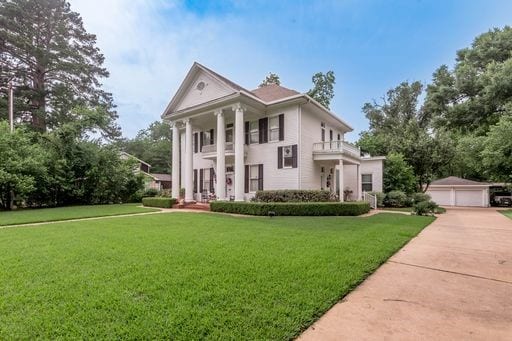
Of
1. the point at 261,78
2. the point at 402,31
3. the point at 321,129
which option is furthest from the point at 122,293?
the point at 261,78

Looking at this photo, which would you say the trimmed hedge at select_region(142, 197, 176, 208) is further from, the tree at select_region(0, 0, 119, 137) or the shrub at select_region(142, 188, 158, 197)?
the tree at select_region(0, 0, 119, 137)

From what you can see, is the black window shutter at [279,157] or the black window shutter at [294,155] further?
the black window shutter at [279,157]

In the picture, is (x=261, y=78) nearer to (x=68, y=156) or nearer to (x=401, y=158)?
(x=401, y=158)

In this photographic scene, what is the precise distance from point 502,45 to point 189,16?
2320cm

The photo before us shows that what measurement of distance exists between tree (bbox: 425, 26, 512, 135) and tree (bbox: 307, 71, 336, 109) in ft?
29.1

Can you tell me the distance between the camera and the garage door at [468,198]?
24253mm

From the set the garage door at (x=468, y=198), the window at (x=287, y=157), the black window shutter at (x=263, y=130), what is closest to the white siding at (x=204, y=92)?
the black window shutter at (x=263, y=130)

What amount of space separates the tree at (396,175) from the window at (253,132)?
414 inches

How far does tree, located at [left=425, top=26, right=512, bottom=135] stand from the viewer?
1877 centimetres

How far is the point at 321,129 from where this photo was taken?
1670cm

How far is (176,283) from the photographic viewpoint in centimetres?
335

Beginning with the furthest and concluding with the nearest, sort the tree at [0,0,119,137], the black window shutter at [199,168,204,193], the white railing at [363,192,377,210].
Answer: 1. the tree at [0,0,119,137]
2. the black window shutter at [199,168,204,193]
3. the white railing at [363,192,377,210]

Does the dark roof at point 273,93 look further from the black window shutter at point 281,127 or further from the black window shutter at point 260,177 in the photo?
the black window shutter at point 260,177

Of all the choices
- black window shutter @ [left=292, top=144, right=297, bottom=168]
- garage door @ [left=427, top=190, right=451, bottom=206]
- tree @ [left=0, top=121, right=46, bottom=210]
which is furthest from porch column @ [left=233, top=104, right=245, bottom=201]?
garage door @ [left=427, top=190, right=451, bottom=206]
